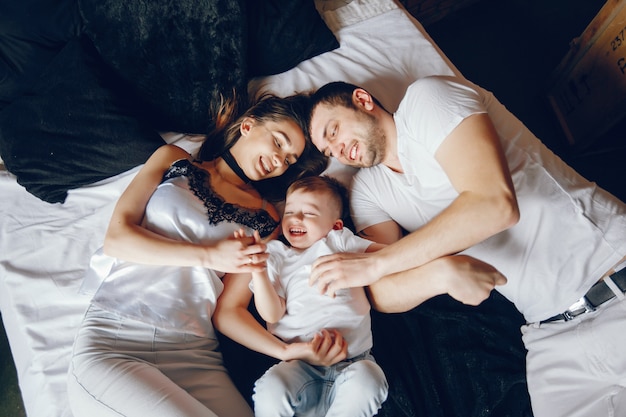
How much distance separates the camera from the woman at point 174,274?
1162 mm

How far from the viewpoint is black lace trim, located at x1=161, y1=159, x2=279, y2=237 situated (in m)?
1.41

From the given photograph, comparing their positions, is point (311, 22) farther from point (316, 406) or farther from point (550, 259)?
point (316, 406)

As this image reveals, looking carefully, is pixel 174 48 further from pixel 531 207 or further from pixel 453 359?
pixel 453 359

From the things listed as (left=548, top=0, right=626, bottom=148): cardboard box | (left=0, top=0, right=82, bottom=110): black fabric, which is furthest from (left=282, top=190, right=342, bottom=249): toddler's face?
(left=548, top=0, right=626, bottom=148): cardboard box

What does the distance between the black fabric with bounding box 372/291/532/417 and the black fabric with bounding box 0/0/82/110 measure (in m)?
1.58

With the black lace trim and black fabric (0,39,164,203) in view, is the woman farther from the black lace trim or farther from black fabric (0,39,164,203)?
black fabric (0,39,164,203)

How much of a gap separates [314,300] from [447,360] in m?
0.49

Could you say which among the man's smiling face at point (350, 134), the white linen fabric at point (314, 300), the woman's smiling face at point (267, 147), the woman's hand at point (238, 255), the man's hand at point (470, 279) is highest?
the man's smiling face at point (350, 134)

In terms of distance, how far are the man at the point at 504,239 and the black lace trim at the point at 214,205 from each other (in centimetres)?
30

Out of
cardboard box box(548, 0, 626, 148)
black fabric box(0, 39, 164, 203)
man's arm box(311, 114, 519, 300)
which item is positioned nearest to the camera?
man's arm box(311, 114, 519, 300)

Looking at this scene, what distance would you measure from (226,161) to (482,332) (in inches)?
44.2

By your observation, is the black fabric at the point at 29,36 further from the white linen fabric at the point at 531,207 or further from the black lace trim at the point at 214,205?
the white linen fabric at the point at 531,207

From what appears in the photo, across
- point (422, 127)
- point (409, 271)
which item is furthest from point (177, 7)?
point (409, 271)

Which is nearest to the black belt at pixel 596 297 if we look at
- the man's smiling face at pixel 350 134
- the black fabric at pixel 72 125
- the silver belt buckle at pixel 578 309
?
the silver belt buckle at pixel 578 309
